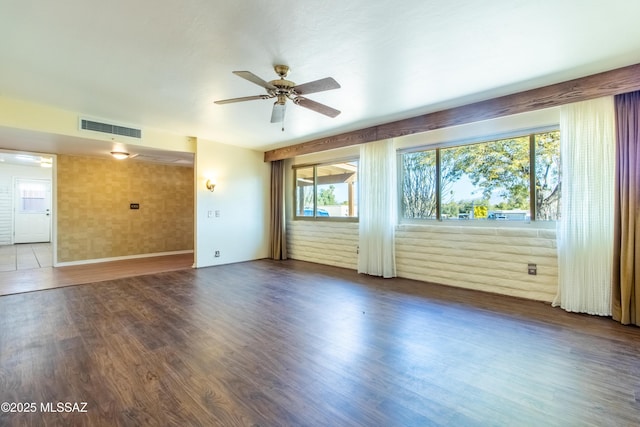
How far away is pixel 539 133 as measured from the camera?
3.91 metres

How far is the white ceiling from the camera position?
218cm

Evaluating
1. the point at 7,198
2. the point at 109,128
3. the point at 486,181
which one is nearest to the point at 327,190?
the point at 486,181

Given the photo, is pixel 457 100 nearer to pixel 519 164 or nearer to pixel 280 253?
pixel 519 164

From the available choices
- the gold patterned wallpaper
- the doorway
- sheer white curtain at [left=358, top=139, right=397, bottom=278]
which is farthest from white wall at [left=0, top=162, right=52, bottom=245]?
sheer white curtain at [left=358, top=139, right=397, bottom=278]

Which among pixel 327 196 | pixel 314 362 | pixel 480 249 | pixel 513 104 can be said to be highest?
pixel 513 104

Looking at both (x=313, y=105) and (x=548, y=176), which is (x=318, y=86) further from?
(x=548, y=176)

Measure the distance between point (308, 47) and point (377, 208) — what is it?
3285 millimetres

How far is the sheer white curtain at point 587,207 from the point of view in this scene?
10.6ft

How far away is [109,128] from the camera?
15.9 feet

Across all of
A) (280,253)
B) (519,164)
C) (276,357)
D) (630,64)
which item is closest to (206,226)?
(280,253)

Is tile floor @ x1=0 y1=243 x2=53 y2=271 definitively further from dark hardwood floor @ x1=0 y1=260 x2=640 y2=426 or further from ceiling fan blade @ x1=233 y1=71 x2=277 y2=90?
ceiling fan blade @ x1=233 y1=71 x2=277 y2=90

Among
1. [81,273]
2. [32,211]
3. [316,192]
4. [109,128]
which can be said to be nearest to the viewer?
[109,128]

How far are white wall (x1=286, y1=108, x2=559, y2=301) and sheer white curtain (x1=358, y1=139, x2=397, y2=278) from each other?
0.71 ft

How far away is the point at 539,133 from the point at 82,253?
9.28 m
